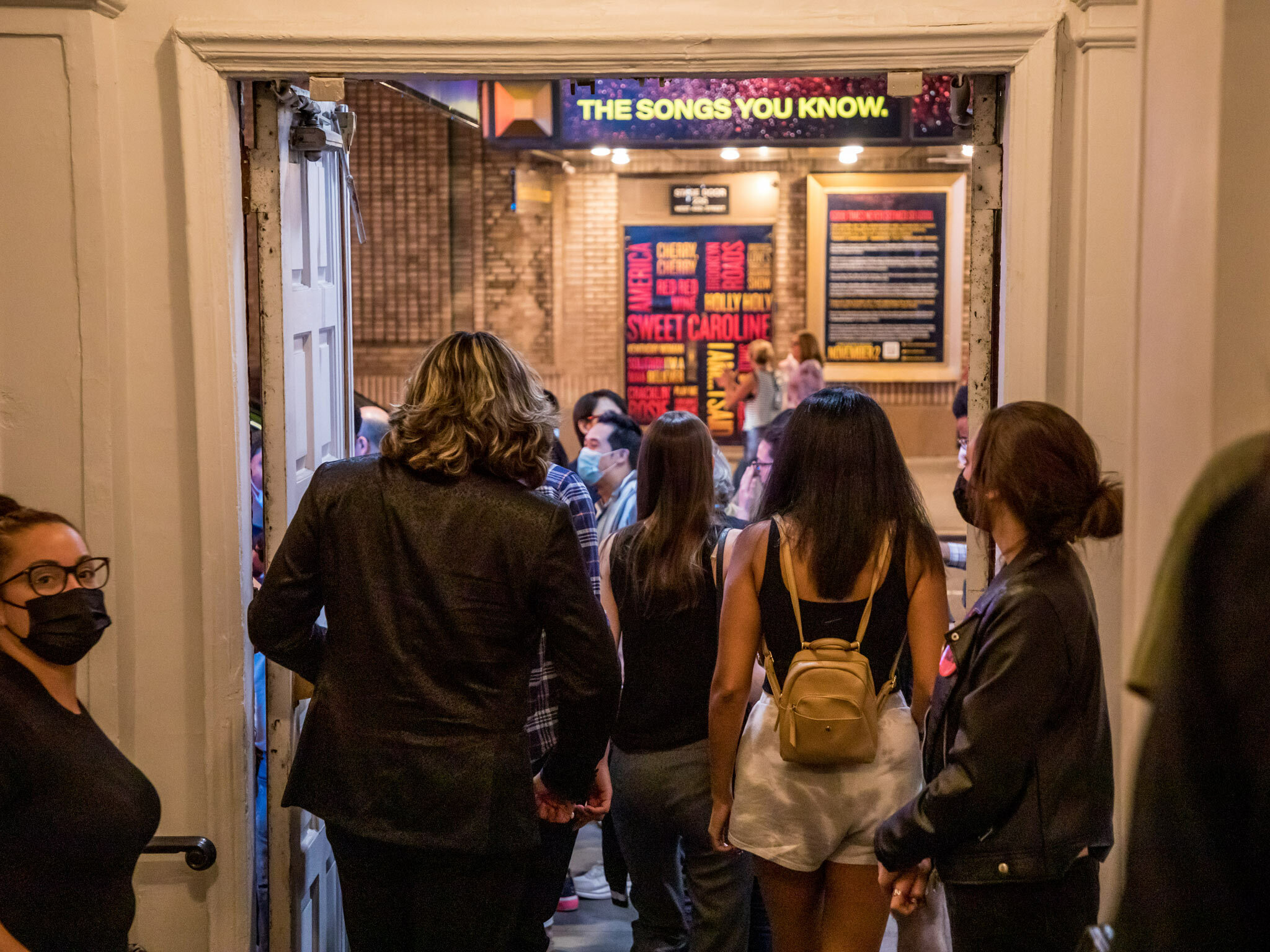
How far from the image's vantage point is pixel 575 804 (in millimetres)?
2746

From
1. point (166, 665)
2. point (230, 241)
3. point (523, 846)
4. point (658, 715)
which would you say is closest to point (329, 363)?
point (230, 241)

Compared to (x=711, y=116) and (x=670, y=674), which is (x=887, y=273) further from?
(x=670, y=674)

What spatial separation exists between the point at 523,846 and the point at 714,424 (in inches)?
452

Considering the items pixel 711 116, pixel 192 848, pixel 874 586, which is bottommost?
pixel 192 848

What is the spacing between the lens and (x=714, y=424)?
13773 mm

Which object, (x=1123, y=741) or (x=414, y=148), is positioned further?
(x=414, y=148)

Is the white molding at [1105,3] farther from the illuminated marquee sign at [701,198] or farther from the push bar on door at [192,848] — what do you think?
the illuminated marquee sign at [701,198]

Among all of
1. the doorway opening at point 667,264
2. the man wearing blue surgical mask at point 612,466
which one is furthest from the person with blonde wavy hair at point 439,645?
the doorway opening at point 667,264

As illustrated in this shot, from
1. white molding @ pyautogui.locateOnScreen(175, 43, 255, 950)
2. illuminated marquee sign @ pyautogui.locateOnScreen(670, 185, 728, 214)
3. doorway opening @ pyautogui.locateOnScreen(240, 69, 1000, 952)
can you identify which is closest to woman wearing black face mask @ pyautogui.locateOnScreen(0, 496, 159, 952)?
white molding @ pyautogui.locateOnScreen(175, 43, 255, 950)

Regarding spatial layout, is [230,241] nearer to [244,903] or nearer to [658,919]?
[244,903]

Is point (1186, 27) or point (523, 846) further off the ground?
point (1186, 27)

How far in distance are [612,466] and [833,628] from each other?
2.46 m

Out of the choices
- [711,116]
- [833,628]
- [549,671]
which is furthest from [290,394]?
[711,116]

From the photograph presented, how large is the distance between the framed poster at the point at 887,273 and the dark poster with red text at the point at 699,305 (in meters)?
0.62
